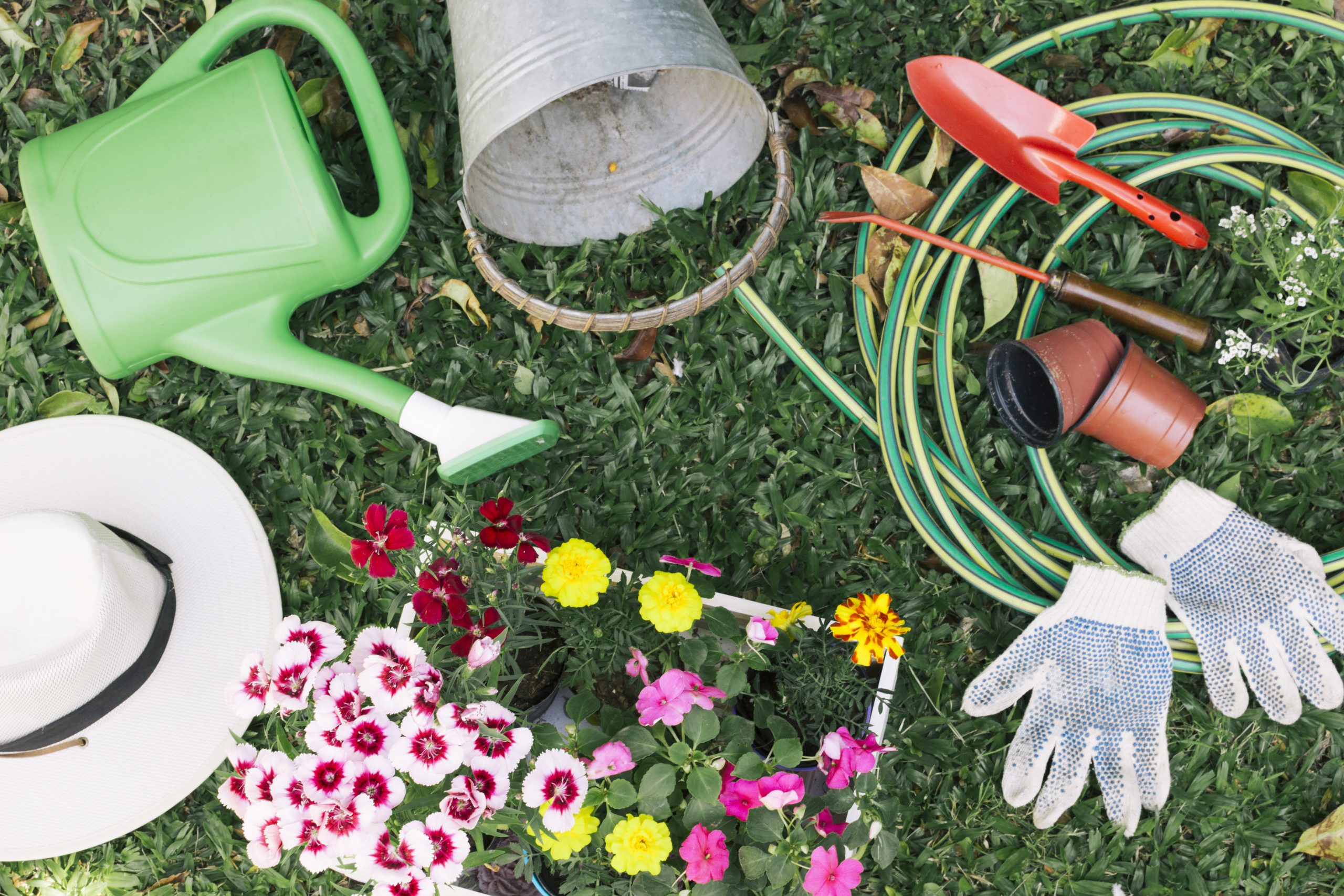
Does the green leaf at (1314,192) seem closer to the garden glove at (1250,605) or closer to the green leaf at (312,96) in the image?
the garden glove at (1250,605)

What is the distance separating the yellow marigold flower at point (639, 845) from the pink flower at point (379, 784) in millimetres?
260

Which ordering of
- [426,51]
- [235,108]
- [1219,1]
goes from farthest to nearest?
[426,51] → [1219,1] → [235,108]

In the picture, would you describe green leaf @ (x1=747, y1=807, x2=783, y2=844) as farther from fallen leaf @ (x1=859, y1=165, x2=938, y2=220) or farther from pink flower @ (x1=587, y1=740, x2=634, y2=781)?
fallen leaf @ (x1=859, y1=165, x2=938, y2=220)

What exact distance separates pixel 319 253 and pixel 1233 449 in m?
1.59

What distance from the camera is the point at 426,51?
169cm

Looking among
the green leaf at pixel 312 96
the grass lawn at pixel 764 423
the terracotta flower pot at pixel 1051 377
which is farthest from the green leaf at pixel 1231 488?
the green leaf at pixel 312 96

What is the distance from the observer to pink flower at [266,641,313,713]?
1011mm

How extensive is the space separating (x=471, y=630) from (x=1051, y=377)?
95 cm

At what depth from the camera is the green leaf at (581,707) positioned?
1.19 meters

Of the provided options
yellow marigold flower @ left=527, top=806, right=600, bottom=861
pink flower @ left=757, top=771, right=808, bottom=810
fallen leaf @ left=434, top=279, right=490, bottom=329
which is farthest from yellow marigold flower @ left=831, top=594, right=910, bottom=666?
fallen leaf @ left=434, top=279, right=490, bottom=329

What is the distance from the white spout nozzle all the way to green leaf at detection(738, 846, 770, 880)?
2.22 ft

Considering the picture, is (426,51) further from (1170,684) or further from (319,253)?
(1170,684)

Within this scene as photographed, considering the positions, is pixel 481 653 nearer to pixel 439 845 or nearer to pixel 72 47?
pixel 439 845

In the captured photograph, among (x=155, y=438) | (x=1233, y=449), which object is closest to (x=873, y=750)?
(x=1233, y=449)
